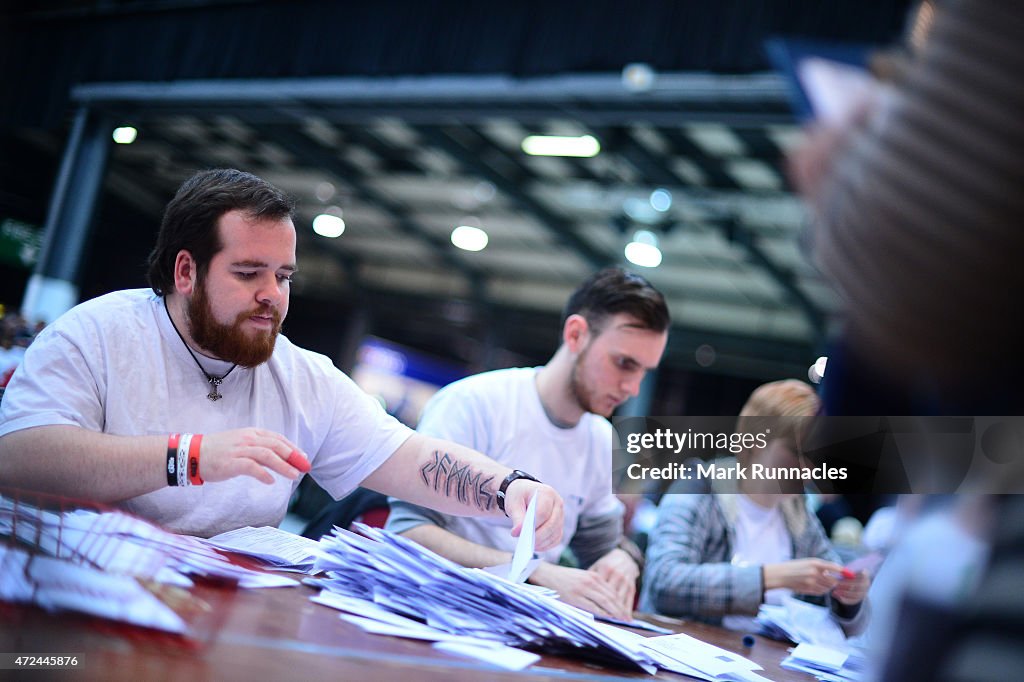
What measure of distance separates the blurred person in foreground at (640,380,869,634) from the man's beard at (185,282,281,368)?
1.26m

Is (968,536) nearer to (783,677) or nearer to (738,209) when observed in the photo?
(783,677)

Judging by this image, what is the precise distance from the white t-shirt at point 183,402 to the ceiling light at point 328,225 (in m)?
12.9

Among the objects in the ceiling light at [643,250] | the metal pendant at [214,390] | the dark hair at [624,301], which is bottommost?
the metal pendant at [214,390]

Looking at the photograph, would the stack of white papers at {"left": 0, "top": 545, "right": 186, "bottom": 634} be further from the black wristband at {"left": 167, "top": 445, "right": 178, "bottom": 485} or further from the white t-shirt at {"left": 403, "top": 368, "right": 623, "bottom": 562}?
the white t-shirt at {"left": 403, "top": 368, "right": 623, "bottom": 562}

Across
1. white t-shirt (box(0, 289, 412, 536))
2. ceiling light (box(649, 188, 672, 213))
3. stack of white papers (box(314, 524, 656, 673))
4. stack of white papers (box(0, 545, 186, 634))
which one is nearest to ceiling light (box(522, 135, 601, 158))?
ceiling light (box(649, 188, 672, 213))

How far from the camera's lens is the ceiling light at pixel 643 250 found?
1076cm

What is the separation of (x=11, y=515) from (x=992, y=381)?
0.93 m

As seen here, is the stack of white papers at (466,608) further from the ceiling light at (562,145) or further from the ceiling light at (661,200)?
the ceiling light at (661,200)

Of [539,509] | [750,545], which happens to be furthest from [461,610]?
[750,545]

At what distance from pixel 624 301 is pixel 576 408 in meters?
0.33

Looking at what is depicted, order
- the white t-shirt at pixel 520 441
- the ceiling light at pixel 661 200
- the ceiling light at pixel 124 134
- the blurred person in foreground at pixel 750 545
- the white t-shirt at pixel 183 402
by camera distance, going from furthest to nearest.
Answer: the ceiling light at pixel 661 200 → the ceiling light at pixel 124 134 → the white t-shirt at pixel 520 441 → the blurred person in foreground at pixel 750 545 → the white t-shirt at pixel 183 402

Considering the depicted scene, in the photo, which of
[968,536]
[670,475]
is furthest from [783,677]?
[670,475]

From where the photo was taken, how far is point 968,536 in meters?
0.49

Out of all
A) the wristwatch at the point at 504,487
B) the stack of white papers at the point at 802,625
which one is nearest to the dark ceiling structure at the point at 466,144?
the wristwatch at the point at 504,487
